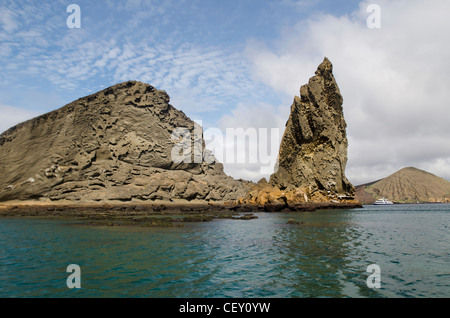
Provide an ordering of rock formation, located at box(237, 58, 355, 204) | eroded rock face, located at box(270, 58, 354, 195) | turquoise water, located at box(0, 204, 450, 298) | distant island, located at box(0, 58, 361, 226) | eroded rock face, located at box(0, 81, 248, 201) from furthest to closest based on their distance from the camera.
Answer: eroded rock face, located at box(270, 58, 354, 195) < rock formation, located at box(237, 58, 355, 204) < eroded rock face, located at box(0, 81, 248, 201) < distant island, located at box(0, 58, 361, 226) < turquoise water, located at box(0, 204, 450, 298)

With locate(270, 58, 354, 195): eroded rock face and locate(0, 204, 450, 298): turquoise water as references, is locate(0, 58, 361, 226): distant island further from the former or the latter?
locate(0, 204, 450, 298): turquoise water

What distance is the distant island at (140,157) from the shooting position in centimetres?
6656

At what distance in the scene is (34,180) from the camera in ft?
213

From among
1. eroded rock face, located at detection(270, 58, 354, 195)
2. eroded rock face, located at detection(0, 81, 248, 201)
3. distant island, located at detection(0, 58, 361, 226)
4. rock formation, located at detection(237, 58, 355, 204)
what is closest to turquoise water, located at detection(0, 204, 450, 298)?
distant island, located at detection(0, 58, 361, 226)

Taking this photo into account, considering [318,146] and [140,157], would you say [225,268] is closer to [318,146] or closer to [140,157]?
[140,157]

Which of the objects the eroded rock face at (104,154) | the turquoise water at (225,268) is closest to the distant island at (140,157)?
the eroded rock face at (104,154)

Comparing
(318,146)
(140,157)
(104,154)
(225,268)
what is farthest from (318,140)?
(225,268)

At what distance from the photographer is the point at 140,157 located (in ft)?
259

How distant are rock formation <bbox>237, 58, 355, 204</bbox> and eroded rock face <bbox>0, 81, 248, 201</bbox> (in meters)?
25.8

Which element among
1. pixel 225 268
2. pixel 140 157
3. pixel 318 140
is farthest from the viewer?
pixel 318 140

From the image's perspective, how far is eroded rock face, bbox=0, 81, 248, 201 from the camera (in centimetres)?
6681

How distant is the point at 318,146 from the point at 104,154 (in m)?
63.7

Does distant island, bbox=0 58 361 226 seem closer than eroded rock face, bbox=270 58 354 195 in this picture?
Yes
